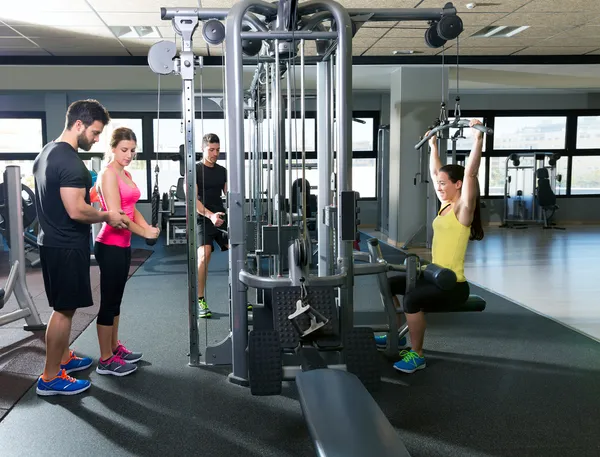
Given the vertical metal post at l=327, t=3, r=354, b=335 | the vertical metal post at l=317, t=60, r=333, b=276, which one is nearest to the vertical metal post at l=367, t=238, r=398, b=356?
the vertical metal post at l=317, t=60, r=333, b=276

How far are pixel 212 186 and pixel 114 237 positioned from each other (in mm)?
1630

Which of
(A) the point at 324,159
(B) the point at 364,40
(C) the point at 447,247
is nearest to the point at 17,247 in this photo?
(A) the point at 324,159

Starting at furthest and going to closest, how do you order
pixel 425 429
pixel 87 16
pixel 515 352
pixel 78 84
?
pixel 78 84 → pixel 87 16 → pixel 515 352 → pixel 425 429

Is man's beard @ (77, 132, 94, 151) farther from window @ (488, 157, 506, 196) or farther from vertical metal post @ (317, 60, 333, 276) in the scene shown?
window @ (488, 157, 506, 196)

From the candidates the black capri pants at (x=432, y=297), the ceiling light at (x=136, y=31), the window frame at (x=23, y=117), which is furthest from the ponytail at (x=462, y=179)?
the window frame at (x=23, y=117)

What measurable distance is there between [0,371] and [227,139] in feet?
5.43

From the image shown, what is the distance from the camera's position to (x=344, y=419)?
1.36 meters

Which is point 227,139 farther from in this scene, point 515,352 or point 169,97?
point 169,97

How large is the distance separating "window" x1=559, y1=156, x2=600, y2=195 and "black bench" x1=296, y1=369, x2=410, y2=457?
33.6 ft

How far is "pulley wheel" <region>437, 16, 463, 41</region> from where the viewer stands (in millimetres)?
2570

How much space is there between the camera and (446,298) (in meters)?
2.73

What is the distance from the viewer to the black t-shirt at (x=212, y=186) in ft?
13.7

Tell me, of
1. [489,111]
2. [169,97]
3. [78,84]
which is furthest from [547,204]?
[78,84]

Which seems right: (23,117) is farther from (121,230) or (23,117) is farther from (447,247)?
(447,247)
